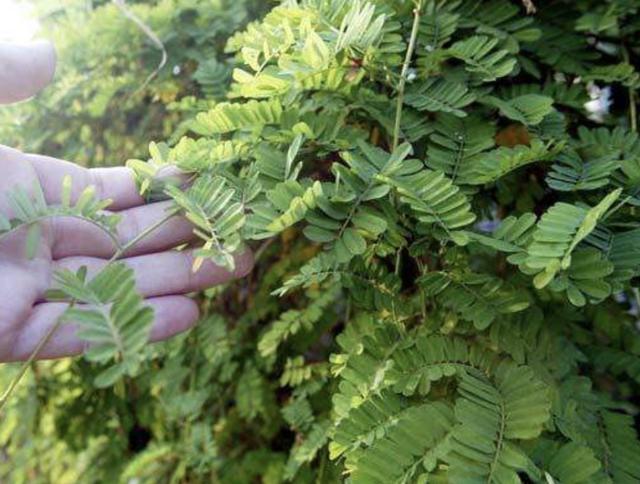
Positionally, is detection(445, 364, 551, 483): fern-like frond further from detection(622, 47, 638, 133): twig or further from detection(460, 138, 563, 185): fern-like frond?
detection(622, 47, 638, 133): twig

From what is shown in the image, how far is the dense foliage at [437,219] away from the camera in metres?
0.56

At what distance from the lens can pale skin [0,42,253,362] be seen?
0.68 m

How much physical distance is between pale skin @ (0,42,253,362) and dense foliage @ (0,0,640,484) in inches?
2.1

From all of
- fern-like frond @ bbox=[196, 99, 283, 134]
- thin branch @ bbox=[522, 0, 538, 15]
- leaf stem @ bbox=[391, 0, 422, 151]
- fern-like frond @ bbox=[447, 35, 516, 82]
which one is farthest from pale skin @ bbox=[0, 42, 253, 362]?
thin branch @ bbox=[522, 0, 538, 15]

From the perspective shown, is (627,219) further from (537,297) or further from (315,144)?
(315,144)

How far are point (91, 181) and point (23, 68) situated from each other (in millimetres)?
142

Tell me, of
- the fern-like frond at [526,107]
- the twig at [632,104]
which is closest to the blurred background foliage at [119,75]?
the fern-like frond at [526,107]

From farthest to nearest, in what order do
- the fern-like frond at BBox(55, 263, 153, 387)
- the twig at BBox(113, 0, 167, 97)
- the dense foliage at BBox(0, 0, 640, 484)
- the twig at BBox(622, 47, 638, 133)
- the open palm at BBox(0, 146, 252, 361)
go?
the twig at BBox(113, 0, 167, 97)
the twig at BBox(622, 47, 638, 133)
the open palm at BBox(0, 146, 252, 361)
the dense foliage at BBox(0, 0, 640, 484)
the fern-like frond at BBox(55, 263, 153, 387)

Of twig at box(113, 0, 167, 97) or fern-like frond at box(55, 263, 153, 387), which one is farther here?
twig at box(113, 0, 167, 97)

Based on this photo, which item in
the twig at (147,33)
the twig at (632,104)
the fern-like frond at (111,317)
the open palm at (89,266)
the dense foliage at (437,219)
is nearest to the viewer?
the fern-like frond at (111,317)

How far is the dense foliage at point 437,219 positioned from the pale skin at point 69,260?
5 cm

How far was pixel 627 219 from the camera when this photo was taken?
64 cm

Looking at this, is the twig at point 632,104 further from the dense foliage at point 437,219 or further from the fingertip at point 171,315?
the fingertip at point 171,315

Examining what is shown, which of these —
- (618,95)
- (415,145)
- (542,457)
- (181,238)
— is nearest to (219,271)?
(181,238)
